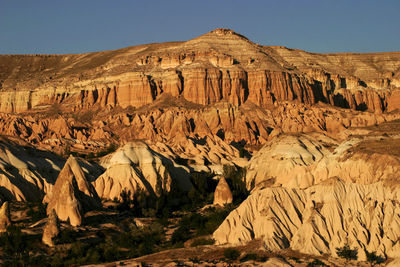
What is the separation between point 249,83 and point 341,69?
145 ft

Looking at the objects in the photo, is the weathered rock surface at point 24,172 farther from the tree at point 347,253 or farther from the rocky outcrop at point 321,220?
the tree at point 347,253

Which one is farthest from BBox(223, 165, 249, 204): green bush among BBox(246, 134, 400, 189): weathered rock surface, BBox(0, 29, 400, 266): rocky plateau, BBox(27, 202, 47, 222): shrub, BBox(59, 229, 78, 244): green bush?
BBox(59, 229, 78, 244): green bush

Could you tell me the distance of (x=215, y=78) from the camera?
5768 inches

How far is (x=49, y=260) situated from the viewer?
53.3 meters

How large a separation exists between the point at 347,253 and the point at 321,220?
4.37 metres

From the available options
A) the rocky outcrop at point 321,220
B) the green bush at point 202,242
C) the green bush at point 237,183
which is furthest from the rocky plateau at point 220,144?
the green bush at point 202,242

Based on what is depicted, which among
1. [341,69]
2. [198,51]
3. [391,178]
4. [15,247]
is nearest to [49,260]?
[15,247]

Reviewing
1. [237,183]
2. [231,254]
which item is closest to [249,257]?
[231,254]

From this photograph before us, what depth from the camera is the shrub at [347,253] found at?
164ft

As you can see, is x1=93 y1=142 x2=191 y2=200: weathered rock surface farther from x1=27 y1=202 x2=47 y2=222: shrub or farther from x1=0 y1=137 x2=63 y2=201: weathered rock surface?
x1=27 y1=202 x2=47 y2=222: shrub

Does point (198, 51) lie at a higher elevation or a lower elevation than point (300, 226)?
higher

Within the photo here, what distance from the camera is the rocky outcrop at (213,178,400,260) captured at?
5162 cm

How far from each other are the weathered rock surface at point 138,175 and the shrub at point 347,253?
3317 centimetres

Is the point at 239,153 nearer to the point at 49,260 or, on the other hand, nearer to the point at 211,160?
the point at 211,160
